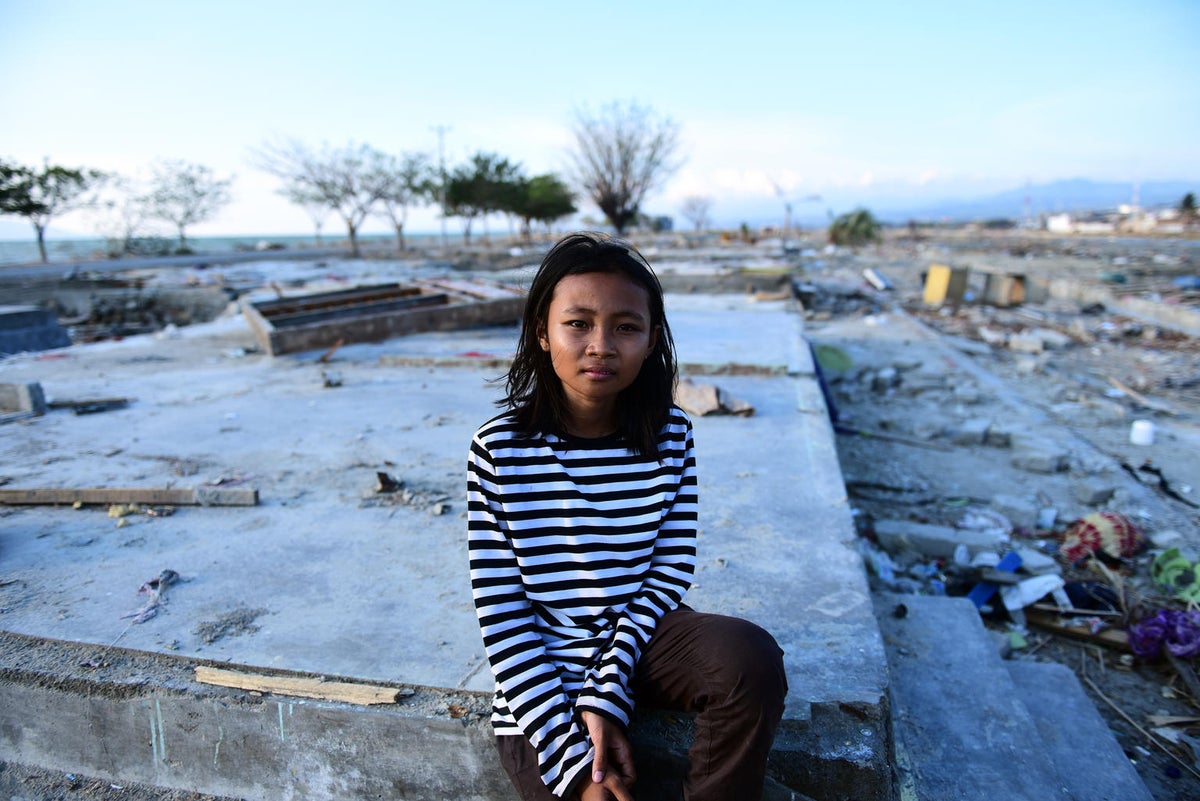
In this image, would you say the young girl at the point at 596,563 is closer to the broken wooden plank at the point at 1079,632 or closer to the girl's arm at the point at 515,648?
the girl's arm at the point at 515,648

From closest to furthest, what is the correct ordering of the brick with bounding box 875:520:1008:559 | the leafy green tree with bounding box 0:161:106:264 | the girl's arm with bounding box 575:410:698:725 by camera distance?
the girl's arm with bounding box 575:410:698:725 → the brick with bounding box 875:520:1008:559 → the leafy green tree with bounding box 0:161:106:264

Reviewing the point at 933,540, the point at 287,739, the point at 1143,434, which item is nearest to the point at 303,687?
the point at 287,739

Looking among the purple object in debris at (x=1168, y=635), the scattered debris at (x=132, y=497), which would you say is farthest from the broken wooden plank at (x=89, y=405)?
the purple object in debris at (x=1168, y=635)

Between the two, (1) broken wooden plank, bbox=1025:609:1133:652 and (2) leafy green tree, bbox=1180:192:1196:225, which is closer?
(1) broken wooden plank, bbox=1025:609:1133:652

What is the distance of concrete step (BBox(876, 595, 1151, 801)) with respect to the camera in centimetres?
177

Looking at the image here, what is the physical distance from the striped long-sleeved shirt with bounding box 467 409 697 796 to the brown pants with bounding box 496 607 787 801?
9cm

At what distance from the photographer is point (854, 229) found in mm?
28297

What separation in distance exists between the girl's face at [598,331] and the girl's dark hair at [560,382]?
32mm

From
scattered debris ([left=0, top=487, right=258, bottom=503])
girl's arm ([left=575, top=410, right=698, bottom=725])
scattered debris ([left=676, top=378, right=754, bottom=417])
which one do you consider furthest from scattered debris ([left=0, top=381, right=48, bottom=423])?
girl's arm ([left=575, top=410, right=698, bottom=725])

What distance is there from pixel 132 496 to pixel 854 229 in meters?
29.6

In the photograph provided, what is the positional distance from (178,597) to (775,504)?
2219 millimetres

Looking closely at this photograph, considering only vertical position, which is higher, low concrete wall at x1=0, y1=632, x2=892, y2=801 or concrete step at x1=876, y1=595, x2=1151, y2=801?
low concrete wall at x1=0, y1=632, x2=892, y2=801

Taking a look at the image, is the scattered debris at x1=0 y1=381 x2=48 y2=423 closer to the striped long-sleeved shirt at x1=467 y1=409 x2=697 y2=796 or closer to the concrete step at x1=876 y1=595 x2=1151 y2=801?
the striped long-sleeved shirt at x1=467 y1=409 x2=697 y2=796

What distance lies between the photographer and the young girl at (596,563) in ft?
3.96
